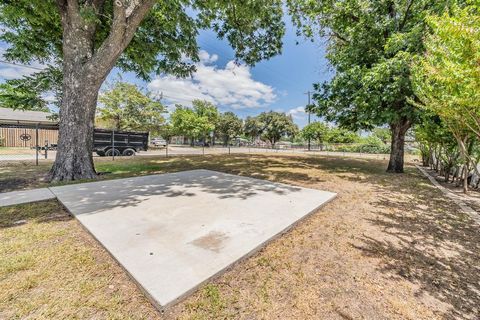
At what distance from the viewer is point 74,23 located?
5.84 metres

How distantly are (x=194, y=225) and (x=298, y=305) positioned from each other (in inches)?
69.8

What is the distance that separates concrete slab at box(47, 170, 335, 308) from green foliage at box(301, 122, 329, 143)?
3119cm

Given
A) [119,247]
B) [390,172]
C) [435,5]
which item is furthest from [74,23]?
[390,172]

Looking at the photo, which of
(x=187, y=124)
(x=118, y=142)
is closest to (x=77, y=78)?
(x=118, y=142)

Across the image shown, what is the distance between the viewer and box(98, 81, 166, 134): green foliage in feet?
72.4

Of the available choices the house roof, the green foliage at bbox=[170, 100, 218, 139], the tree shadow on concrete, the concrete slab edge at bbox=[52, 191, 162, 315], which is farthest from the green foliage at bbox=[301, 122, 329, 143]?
the concrete slab edge at bbox=[52, 191, 162, 315]

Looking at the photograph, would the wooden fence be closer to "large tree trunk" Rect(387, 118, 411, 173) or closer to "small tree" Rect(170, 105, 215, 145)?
"small tree" Rect(170, 105, 215, 145)

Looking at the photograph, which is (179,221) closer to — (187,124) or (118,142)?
(118,142)

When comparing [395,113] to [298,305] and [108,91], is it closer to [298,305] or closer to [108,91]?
[298,305]

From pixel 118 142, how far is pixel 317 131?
30.9 metres

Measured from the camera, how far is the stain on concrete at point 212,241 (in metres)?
2.49

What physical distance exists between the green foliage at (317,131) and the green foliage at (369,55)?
23933mm

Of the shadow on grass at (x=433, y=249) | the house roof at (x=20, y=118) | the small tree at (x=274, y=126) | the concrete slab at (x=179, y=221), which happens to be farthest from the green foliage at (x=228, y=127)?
the shadow on grass at (x=433, y=249)

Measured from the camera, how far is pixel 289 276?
2.16 m
